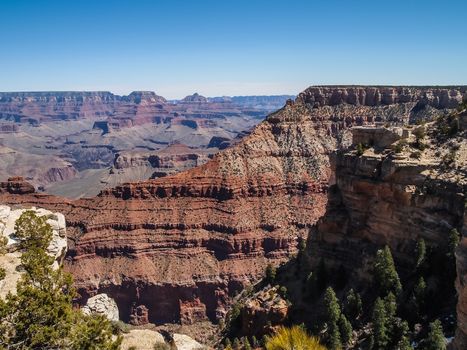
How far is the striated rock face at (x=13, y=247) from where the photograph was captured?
85.6 feet

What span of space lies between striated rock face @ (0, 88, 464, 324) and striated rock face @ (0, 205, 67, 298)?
60944 mm

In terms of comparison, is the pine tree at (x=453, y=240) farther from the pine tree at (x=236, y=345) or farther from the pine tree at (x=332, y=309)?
the pine tree at (x=236, y=345)

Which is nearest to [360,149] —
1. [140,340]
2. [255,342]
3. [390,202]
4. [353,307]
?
[390,202]

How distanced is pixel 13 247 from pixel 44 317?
708 cm

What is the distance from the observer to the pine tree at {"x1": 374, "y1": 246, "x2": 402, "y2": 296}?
39.7 metres

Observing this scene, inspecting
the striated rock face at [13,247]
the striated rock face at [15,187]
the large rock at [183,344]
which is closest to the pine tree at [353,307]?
the large rock at [183,344]

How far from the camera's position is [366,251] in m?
46.0

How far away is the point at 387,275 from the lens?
3991cm

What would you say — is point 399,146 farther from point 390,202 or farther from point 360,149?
point 390,202

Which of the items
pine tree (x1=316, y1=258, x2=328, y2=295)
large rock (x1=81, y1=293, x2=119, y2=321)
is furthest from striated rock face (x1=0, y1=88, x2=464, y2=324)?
pine tree (x1=316, y1=258, x2=328, y2=295)

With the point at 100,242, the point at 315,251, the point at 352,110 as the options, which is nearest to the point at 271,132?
the point at 352,110

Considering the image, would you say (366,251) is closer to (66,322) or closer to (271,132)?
(66,322)

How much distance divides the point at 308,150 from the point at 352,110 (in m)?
18.6

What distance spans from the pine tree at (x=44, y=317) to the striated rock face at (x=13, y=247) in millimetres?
984
